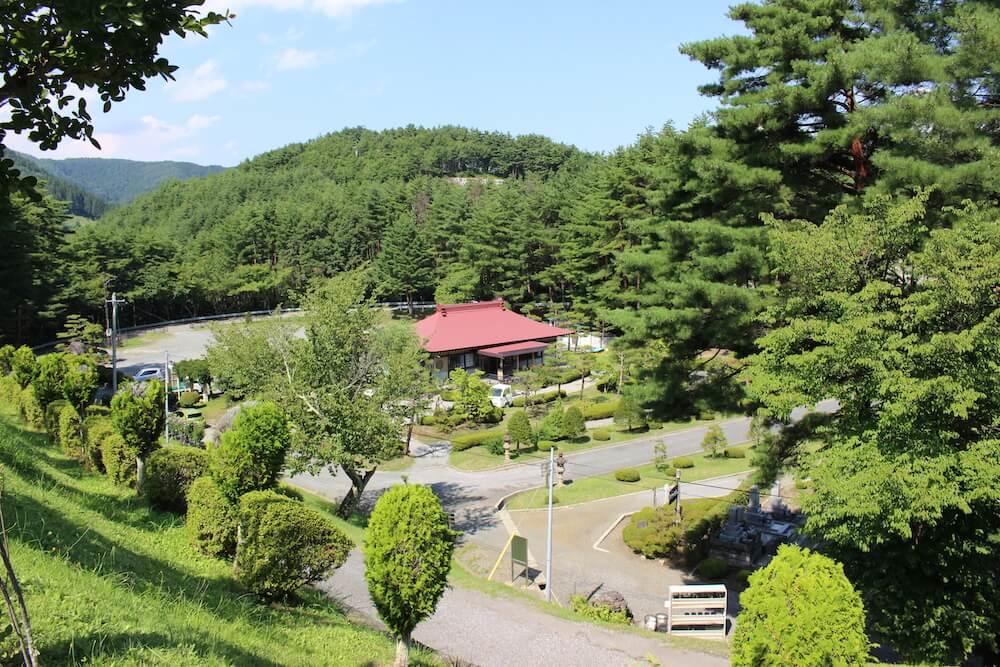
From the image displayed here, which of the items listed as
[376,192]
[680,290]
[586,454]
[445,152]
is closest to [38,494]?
[680,290]

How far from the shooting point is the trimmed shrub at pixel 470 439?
28.6m

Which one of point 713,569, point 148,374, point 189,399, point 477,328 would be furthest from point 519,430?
point 148,374

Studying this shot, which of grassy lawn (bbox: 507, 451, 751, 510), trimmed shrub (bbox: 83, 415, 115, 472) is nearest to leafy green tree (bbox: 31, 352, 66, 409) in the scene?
trimmed shrub (bbox: 83, 415, 115, 472)

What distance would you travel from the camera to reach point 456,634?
1197 centimetres

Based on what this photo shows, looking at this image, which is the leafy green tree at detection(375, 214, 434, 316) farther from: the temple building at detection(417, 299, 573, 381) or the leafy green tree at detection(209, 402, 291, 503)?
the leafy green tree at detection(209, 402, 291, 503)

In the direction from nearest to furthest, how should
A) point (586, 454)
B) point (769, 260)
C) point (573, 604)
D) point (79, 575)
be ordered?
point (79, 575) → point (769, 260) → point (573, 604) → point (586, 454)

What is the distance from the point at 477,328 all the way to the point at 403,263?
1843 centimetres

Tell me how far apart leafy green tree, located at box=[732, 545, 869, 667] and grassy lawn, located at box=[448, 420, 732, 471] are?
19.7 metres

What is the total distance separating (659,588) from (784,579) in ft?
33.4

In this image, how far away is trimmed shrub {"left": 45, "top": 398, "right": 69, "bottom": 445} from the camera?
591 inches

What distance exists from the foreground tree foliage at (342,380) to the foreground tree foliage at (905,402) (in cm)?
1056

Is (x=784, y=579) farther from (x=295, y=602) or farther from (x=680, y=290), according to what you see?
(x=680, y=290)

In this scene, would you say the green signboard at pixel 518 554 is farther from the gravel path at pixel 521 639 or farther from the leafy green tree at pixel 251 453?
the leafy green tree at pixel 251 453

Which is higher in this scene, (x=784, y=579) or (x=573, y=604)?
(x=784, y=579)
